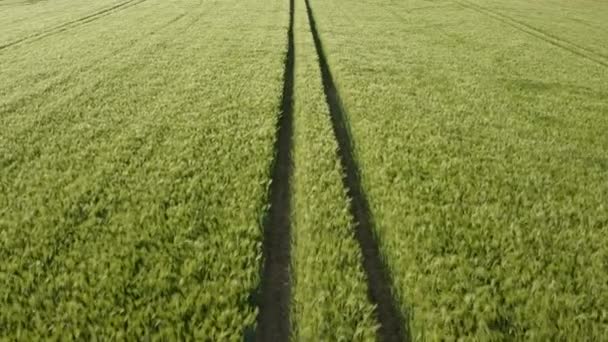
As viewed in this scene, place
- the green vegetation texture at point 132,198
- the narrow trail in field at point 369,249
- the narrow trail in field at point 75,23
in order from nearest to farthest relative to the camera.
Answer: the green vegetation texture at point 132,198
the narrow trail in field at point 369,249
the narrow trail in field at point 75,23

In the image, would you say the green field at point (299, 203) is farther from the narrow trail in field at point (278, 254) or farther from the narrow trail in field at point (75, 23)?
the narrow trail in field at point (75, 23)

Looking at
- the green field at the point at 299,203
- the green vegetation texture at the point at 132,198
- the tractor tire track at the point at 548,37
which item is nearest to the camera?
the green vegetation texture at the point at 132,198

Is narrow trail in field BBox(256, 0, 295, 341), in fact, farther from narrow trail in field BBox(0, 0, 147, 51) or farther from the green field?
narrow trail in field BBox(0, 0, 147, 51)

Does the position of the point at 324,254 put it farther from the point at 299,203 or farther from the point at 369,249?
the point at 299,203

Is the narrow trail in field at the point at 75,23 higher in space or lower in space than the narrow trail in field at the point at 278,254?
higher

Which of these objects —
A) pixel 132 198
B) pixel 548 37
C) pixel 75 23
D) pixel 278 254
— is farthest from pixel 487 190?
pixel 75 23

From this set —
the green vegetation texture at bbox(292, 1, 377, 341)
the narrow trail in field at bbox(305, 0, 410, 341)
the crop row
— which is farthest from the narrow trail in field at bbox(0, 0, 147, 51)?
the green vegetation texture at bbox(292, 1, 377, 341)

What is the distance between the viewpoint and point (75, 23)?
27.5 m

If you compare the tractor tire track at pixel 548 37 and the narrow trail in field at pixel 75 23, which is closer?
the narrow trail in field at pixel 75 23

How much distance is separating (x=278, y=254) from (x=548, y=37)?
92.8ft

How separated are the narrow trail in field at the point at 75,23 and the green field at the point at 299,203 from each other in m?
6.42

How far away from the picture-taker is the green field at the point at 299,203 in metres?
4.21

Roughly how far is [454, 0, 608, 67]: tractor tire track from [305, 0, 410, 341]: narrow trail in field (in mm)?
17181

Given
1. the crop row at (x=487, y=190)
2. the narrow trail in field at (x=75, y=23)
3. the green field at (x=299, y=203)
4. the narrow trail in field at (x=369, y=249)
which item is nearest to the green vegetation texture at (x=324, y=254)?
the green field at (x=299, y=203)
